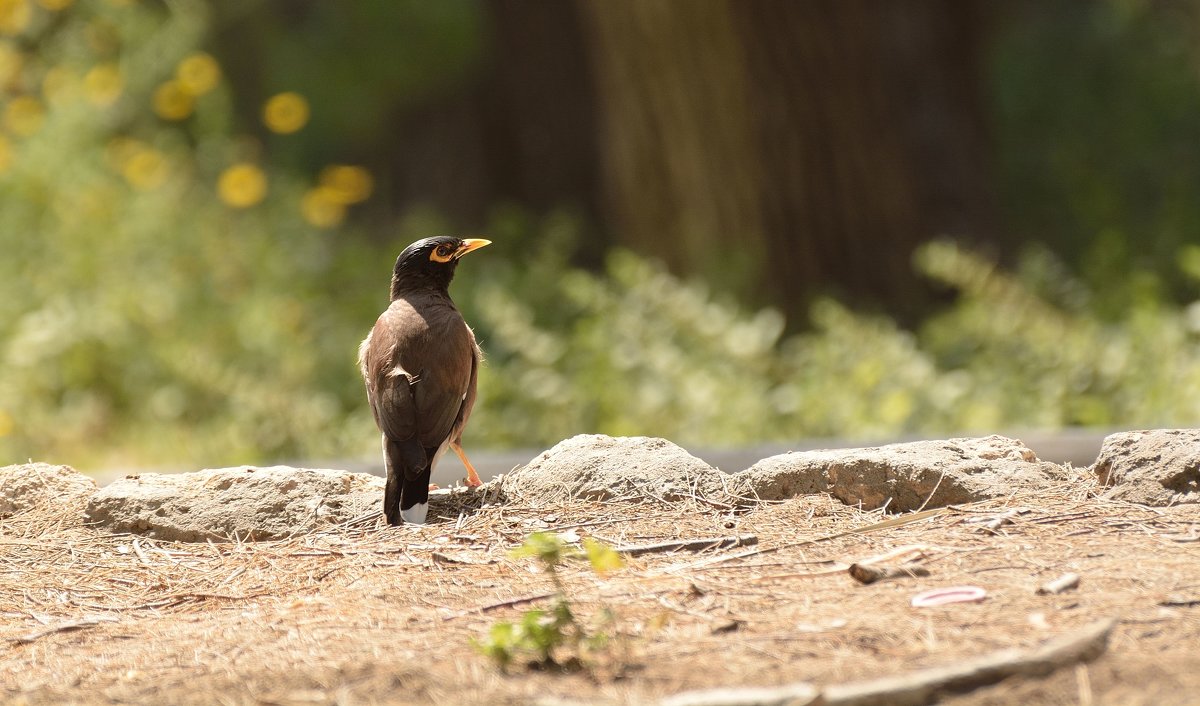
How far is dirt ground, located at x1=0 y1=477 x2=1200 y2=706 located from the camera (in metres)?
2.21

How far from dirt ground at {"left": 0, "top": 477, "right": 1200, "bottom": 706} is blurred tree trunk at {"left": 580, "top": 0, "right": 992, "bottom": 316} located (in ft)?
16.0

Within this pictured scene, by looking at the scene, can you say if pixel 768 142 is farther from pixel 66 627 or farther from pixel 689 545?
pixel 66 627

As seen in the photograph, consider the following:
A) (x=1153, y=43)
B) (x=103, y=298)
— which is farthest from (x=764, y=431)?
(x=1153, y=43)

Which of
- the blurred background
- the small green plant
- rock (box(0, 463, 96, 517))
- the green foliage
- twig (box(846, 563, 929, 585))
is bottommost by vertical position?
the small green plant

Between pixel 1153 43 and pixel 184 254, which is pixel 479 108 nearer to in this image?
pixel 184 254

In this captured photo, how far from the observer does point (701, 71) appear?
8.13m

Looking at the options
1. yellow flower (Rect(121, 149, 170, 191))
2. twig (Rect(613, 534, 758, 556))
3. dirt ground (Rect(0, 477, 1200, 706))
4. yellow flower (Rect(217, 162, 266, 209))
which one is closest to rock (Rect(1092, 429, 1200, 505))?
dirt ground (Rect(0, 477, 1200, 706))

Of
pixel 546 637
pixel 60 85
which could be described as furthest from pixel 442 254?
pixel 60 85

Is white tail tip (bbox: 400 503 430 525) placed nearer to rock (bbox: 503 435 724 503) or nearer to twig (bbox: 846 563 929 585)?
rock (bbox: 503 435 724 503)

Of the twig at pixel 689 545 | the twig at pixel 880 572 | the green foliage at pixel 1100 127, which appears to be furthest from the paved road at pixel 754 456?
the green foliage at pixel 1100 127

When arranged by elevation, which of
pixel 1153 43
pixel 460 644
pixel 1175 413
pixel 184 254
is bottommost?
pixel 460 644

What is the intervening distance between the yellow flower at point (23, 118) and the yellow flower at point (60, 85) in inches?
6.3

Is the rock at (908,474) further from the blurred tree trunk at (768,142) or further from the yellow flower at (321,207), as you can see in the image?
the yellow flower at (321,207)

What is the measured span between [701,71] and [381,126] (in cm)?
561
